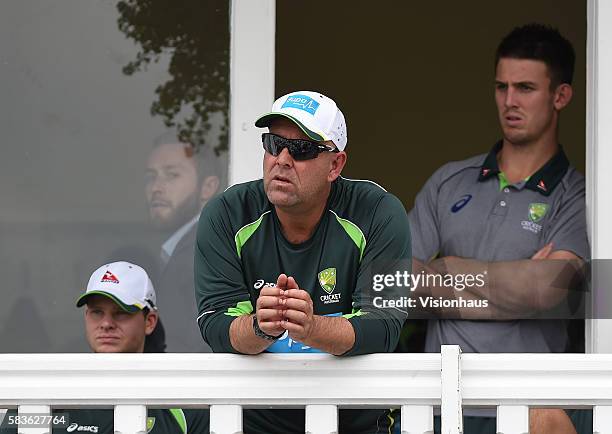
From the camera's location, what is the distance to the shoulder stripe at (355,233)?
349 cm

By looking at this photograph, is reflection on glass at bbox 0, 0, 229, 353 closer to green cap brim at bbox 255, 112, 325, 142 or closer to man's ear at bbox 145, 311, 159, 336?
man's ear at bbox 145, 311, 159, 336

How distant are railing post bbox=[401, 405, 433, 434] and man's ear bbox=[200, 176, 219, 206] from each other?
5.80 ft

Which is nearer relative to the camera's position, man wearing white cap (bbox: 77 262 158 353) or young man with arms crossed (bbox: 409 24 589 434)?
man wearing white cap (bbox: 77 262 158 353)

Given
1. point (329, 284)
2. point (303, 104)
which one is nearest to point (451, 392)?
point (329, 284)

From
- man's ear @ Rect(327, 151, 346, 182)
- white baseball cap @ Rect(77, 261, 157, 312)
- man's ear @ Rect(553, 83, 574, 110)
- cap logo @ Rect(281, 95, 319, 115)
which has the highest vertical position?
man's ear @ Rect(553, 83, 574, 110)

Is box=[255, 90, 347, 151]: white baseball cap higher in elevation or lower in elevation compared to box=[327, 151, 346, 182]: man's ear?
higher

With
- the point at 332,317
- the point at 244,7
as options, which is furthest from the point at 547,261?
the point at 332,317

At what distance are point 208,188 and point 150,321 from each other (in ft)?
1.77

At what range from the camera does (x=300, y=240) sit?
11.7 feet

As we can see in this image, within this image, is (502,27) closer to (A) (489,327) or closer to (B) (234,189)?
(A) (489,327)

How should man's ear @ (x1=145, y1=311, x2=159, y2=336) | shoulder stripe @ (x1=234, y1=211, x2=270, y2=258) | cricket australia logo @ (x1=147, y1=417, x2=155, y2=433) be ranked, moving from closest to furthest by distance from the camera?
shoulder stripe @ (x1=234, y1=211, x2=270, y2=258)
cricket australia logo @ (x1=147, y1=417, x2=155, y2=433)
man's ear @ (x1=145, y1=311, x2=159, y2=336)

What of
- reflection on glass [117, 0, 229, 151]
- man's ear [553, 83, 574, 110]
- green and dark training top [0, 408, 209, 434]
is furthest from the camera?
man's ear [553, 83, 574, 110]

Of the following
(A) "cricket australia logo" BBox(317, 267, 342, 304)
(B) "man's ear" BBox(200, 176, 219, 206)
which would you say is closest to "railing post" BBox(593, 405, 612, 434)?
(A) "cricket australia logo" BBox(317, 267, 342, 304)

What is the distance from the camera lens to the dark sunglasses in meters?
3.46
